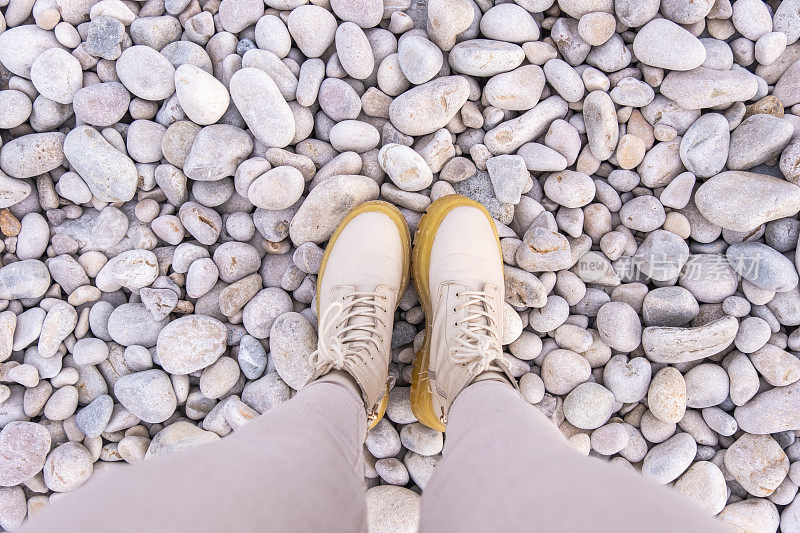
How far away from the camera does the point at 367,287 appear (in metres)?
1.16

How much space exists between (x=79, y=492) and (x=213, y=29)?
1137mm

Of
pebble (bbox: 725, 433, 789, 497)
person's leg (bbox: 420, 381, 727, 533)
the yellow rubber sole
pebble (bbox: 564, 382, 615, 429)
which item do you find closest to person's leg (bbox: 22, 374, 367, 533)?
person's leg (bbox: 420, 381, 727, 533)

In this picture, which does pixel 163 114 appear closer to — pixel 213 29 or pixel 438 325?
pixel 213 29

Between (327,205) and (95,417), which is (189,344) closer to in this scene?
(95,417)

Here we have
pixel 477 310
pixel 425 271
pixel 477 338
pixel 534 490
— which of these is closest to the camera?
pixel 534 490

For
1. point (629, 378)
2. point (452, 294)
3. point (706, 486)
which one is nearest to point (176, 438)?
point (452, 294)

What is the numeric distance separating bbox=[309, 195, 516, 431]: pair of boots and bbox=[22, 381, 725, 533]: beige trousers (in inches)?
12.5

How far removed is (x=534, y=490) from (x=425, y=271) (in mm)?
770

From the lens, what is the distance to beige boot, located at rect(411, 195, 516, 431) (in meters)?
1.01

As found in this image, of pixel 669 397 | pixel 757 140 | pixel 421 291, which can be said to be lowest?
pixel 669 397

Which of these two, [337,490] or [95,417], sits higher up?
[337,490]

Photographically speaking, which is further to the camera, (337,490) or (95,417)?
(95,417)

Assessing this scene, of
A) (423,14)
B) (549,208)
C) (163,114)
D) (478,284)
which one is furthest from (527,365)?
(163,114)

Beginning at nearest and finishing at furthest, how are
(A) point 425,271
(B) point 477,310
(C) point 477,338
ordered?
(C) point 477,338, (B) point 477,310, (A) point 425,271
